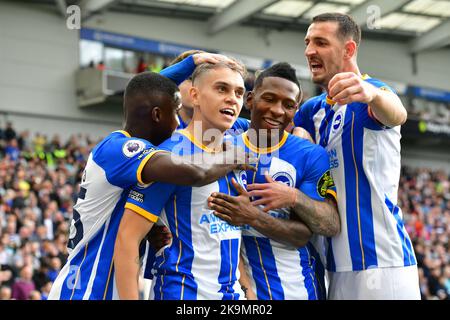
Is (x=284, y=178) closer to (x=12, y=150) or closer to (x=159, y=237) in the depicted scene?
(x=159, y=237)

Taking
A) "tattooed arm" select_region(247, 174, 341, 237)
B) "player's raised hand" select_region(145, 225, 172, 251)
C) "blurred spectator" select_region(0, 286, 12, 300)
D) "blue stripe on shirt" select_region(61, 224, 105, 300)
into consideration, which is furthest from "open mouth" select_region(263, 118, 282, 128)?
"blurred spectator" select_region(0, 286, 12, 300)

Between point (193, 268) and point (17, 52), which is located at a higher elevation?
point (17, 52)

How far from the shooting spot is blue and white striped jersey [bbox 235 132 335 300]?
355 centimetres

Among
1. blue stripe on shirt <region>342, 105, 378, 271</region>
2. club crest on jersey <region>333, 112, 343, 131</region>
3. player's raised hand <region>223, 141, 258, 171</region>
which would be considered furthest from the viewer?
club crest on jersey <region>333, 112, 343, 131</region>

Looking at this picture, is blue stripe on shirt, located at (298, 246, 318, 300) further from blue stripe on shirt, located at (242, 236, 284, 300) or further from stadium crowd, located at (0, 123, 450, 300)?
stadium crowd, located at (0, 123, 450, 300)

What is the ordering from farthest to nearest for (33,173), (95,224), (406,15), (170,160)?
(406,15), (33,173), (95,224), (170,160)

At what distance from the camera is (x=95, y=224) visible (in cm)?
326

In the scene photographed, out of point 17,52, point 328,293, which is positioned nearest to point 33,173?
point 17,52

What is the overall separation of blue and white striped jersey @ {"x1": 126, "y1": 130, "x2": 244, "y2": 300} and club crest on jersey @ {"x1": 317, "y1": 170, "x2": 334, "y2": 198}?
2.04 ft

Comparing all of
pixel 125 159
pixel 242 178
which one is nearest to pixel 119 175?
pixel 125 159

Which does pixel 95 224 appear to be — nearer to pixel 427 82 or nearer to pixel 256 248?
pixel 256 248

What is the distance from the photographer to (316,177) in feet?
Result: 11.9

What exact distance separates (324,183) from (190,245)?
93 cm
